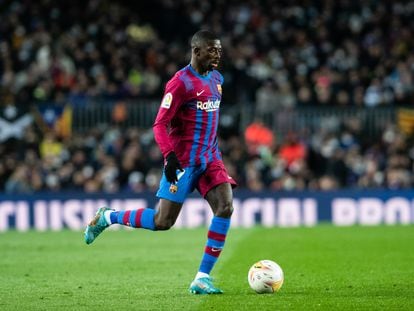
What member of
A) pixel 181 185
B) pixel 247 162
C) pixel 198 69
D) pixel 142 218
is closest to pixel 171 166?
A: pixel 181 185

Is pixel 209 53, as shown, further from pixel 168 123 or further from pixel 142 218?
pixel 142 218

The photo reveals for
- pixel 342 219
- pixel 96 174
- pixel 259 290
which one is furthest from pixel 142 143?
pixel 259 290

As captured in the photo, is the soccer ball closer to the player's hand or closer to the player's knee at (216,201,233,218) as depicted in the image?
the player's knee at (216,201,233,218)

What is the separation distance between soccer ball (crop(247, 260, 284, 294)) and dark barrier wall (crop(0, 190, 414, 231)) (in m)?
10.2

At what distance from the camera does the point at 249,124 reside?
2172 cm

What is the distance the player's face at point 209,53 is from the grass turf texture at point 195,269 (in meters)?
2.15

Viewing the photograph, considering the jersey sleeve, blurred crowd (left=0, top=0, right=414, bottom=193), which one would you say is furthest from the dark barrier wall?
the jersey sleeve

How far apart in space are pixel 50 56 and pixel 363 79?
7175 millimetres

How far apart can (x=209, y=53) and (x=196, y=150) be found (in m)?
0.92

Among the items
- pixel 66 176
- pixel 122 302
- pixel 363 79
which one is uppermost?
pixel 363 79

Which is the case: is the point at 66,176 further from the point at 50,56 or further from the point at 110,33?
the point at 110,33

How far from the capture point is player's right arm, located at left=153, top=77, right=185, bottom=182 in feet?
29.7

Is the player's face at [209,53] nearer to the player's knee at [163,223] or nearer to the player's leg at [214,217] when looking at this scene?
the player's leg at [214,217]

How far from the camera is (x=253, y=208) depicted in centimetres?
1977
